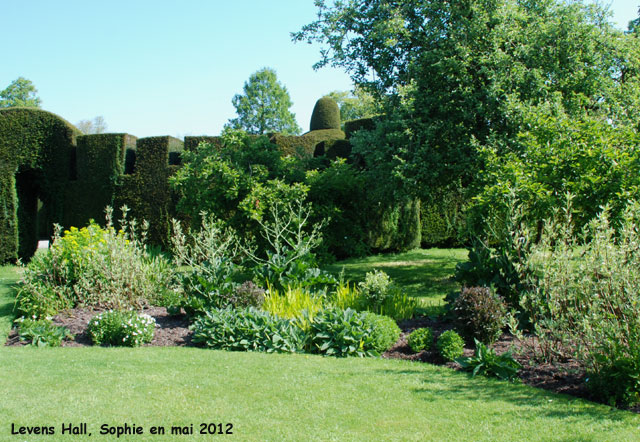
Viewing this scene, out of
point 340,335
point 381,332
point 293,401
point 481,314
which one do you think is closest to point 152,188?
point 340,335

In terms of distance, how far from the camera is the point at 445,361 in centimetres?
549

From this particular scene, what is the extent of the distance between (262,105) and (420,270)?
30935 millimetres

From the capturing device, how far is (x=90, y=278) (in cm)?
827

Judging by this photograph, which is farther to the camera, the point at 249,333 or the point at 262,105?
the point at 262,105

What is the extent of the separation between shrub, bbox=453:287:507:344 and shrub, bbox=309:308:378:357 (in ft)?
3.67

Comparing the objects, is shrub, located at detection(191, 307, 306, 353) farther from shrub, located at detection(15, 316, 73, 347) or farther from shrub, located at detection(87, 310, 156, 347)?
shrub, located at detection(15, 316, 73, 347)

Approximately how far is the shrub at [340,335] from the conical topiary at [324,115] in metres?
14.3

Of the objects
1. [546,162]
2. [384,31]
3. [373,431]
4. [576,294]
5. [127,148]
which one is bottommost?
[373,431]

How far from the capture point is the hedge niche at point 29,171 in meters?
13.9

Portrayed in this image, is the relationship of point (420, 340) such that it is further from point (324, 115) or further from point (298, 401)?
point (324, 115)

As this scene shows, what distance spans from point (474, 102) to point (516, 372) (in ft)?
19.7

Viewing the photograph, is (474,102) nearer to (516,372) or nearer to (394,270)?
(394,270)

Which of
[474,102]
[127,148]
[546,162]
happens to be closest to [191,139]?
[127,148]

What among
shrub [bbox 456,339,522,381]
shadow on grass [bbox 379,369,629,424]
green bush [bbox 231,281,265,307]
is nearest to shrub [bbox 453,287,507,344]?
shrub [bbox 456,339,522,381]
